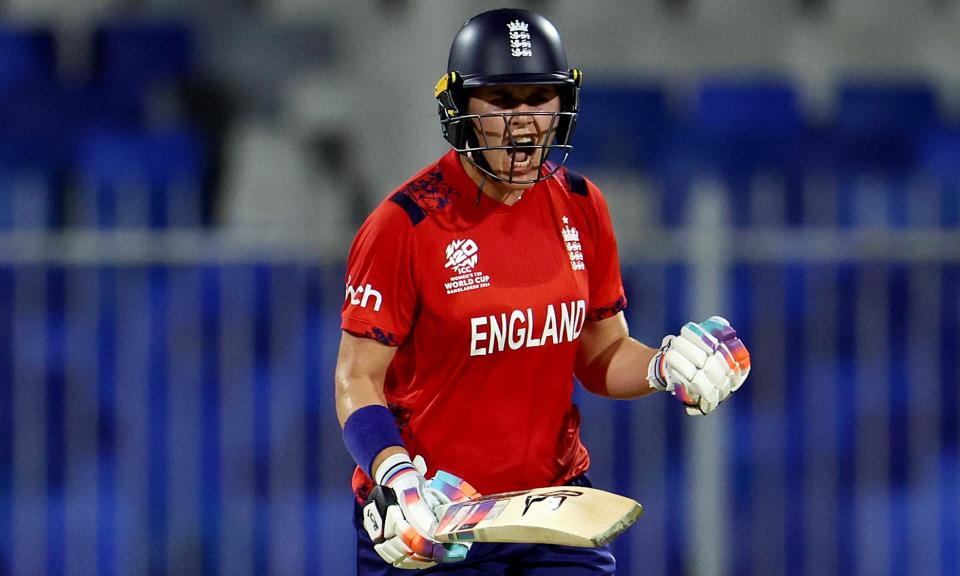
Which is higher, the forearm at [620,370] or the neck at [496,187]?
the neck at [496,187]

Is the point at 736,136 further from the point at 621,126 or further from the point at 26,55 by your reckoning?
the point at 26,55

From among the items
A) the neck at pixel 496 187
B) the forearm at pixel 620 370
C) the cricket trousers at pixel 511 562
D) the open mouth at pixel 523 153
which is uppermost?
the open mouth at pixel 523 153

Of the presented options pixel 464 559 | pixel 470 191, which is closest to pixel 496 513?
pixel 464 559

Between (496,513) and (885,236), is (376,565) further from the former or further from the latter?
(885,236)

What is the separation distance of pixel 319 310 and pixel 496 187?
2.54 meters

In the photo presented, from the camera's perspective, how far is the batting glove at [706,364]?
3041 millimetres

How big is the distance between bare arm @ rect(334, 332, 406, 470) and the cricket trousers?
0.31 meters

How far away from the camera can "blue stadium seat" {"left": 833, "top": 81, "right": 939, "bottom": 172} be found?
6918 mm

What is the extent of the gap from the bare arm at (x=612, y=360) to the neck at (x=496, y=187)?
42 cm

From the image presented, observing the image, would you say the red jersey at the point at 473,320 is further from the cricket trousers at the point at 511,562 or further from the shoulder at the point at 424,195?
the cricket trousers at the point at 511,562

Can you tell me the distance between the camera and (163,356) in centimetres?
562

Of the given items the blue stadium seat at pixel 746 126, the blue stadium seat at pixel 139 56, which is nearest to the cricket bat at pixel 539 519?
the blue stadium seat at pixel 746 126

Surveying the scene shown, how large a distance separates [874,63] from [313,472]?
354 centimetres

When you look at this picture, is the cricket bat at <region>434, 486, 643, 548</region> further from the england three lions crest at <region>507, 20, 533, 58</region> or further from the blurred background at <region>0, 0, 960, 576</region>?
the blurred background at <region>0, 0, 960, 576</region>
